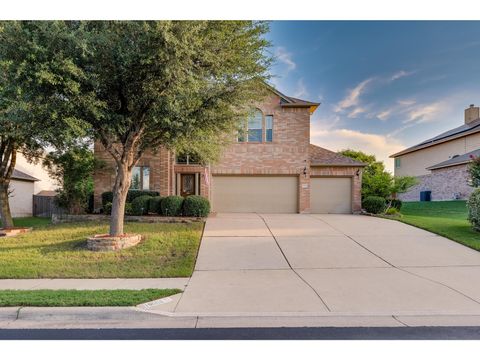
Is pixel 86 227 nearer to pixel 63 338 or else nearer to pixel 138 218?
pixel 138 218

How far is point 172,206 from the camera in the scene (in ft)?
40.4

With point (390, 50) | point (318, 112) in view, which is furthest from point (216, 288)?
point (318, 112)

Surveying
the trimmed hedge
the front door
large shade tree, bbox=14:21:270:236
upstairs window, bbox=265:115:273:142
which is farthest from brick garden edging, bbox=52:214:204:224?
upstairs window, bbox=265:115:273:142

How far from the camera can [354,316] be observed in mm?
4207

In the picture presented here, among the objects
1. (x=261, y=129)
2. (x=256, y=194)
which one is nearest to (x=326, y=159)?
(x=261, y=129)

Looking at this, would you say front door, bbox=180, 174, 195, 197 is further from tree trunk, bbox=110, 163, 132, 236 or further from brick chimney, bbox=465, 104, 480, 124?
brick chimney, bbox=465, 104, 480, 124

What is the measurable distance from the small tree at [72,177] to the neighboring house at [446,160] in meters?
21.0

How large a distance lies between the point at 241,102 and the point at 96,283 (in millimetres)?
6061

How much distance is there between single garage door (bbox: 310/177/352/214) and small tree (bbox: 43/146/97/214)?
38.2 feet

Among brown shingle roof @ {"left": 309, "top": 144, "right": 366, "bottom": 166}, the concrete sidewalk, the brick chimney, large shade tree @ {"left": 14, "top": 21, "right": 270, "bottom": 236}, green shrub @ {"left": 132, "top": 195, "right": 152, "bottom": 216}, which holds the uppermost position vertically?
the brick chimney

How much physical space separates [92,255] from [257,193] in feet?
31.6

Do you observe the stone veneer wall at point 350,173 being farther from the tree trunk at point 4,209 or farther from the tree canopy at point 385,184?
the tree trunk at point 4,209

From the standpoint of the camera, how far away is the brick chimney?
2712 cm

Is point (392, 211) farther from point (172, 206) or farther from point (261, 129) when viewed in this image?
point (172, 206)
